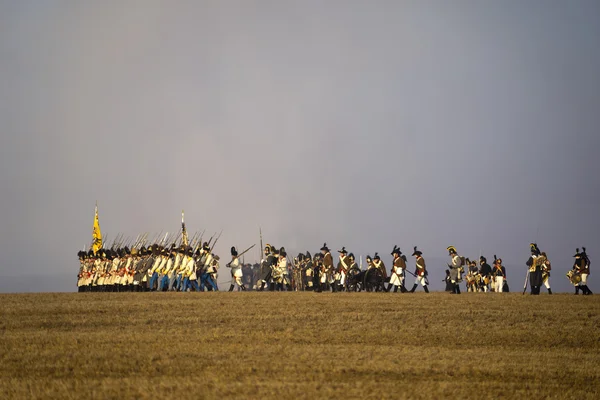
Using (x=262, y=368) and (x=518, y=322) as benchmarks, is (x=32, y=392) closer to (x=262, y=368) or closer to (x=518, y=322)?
(x=262, y=368)

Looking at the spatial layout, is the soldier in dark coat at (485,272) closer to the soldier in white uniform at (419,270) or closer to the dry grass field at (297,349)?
the soldier in white uniform at (419,270)

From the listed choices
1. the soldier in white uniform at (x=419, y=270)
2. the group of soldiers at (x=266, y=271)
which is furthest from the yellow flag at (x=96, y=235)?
the soldier in white uniform at (x=419, y=270)

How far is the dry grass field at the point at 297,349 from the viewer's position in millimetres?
14195

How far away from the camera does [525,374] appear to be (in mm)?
15828

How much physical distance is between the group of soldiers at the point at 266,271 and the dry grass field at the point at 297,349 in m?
8.44

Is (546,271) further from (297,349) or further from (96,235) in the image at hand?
(96,235)

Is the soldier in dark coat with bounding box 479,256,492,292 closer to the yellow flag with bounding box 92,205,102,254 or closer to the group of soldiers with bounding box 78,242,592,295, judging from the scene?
the group of soldiers with bounding box 78,242,592,295

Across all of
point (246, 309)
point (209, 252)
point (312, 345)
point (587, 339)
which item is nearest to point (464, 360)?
point (312, 345)

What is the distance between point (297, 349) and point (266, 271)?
19.4 meters

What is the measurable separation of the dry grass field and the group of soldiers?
8.44m

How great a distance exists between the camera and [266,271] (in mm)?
36688

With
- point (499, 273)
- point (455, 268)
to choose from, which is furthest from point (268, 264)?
point (499, 273)

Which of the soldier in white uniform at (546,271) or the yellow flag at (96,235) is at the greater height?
the yellow flag at (96,235)

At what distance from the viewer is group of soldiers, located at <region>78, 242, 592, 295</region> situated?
1335 inches
